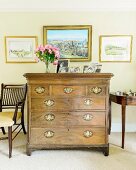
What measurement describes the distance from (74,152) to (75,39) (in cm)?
196

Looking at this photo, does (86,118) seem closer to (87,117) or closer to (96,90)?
(87,117)

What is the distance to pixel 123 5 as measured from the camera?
3.74m

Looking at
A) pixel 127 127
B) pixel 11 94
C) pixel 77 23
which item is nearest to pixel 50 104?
pixel 11 94

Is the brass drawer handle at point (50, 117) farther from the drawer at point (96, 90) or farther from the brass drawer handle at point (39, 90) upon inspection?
the drawer at point (96, 90)

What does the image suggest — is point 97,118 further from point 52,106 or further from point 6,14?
point 6,14

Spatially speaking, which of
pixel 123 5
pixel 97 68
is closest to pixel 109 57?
pixel 97 68

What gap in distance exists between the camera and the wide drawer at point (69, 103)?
297 cm

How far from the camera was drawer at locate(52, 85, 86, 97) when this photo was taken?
2949mm

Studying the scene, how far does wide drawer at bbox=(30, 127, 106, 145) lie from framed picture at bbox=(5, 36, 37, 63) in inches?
58.4

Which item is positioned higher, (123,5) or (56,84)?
(123,5)

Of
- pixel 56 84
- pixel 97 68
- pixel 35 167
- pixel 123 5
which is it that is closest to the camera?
pixel 35 167

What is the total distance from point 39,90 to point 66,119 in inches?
22.2

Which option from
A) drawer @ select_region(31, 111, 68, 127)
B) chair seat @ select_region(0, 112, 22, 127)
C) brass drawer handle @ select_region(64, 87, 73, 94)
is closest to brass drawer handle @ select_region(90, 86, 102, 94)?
brass drawer handle @ select_region(64, 87, 73, 94)

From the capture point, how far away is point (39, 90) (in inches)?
116
